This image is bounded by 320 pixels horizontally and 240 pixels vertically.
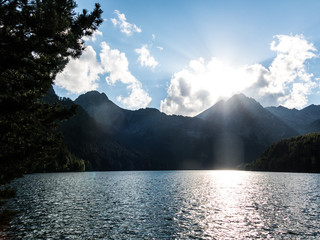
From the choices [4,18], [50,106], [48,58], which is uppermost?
[4,18]

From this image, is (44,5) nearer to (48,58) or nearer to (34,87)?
(48,58)

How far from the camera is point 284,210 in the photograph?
145ft

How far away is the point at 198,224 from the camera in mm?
33312

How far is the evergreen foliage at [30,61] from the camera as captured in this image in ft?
53.6

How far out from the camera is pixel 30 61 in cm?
1925

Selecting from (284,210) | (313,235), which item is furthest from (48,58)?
(284,210)

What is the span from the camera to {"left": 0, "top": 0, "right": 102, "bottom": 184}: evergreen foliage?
53.6 ft

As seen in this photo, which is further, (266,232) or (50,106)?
(266,232)

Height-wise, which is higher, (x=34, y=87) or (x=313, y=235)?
(x=34, y=87)

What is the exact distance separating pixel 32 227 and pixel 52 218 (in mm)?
5238

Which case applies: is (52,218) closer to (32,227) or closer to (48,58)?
(32,227)

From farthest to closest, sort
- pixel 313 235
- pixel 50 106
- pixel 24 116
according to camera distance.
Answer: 1. pixel 313 235
2. pixel 50 106
3. pixel 24 116

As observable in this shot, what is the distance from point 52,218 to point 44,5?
31.8m

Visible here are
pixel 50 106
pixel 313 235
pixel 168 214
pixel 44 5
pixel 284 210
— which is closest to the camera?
pixel 44 5
